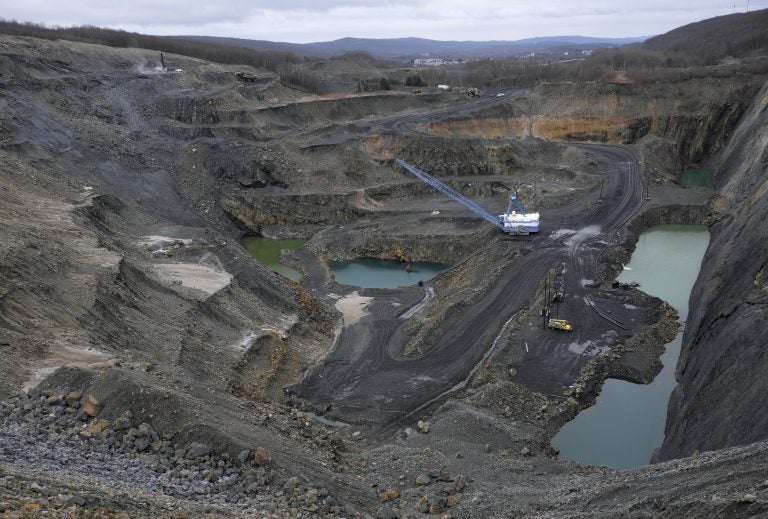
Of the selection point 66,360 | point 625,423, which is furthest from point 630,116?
point 66,360

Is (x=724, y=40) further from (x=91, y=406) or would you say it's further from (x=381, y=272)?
(x=91, y=406)

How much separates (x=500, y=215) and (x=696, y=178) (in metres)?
24.3

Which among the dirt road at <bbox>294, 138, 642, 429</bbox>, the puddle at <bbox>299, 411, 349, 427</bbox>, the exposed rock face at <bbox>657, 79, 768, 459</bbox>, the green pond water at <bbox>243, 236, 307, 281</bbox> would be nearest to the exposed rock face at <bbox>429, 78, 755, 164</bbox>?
the green pond water at <bbox>243, 236, 307, 281</bbox>

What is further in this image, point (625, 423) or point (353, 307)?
point (353, 307)

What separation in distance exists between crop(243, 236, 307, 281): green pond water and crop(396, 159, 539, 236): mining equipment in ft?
36.5

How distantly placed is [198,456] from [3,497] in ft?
16.3

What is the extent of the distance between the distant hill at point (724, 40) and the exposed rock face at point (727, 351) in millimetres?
61311

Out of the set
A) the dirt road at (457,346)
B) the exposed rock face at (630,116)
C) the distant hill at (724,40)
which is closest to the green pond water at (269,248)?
the dirt road at (457,346)

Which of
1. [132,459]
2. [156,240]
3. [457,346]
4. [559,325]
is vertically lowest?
[457,346]

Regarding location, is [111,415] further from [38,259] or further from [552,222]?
[552,222]

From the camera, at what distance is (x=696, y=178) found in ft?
177

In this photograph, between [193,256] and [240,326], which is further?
[193,256]

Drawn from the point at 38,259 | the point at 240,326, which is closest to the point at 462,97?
the point at 240,326

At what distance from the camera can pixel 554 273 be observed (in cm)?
3144
